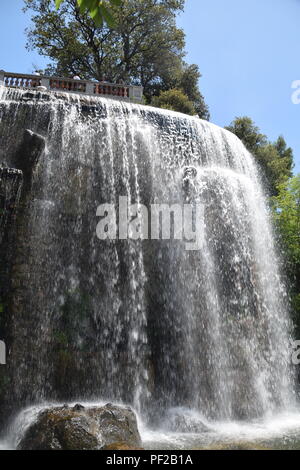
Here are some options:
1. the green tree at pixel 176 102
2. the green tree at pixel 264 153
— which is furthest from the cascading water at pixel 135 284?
the green tree at pixel 176 102

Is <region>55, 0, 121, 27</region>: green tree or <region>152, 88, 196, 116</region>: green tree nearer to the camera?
<region>55, 0, 121, 27</region>: green tree

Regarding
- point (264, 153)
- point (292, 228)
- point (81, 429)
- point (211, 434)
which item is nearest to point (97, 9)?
point (81, 429)

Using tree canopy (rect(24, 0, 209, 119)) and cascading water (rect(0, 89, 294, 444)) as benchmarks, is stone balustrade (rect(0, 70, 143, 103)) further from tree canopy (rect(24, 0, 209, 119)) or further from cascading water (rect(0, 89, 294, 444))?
tree canopy (rect(24, 0, 209, 119))

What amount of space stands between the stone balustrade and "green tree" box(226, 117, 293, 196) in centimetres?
912

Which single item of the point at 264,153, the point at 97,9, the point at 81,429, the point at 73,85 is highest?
the point at 264,153

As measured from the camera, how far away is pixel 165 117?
521 inches

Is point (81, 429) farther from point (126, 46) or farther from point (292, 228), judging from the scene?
point (126, 46)

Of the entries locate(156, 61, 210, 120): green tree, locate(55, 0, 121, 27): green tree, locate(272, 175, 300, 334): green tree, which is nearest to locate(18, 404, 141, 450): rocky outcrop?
locate(55, 0, 121, 27): green tree

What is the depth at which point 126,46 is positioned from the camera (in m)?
29.0

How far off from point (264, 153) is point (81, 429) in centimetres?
2110

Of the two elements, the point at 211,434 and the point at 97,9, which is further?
the point at 211,434

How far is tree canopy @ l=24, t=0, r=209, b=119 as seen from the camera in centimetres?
2814
